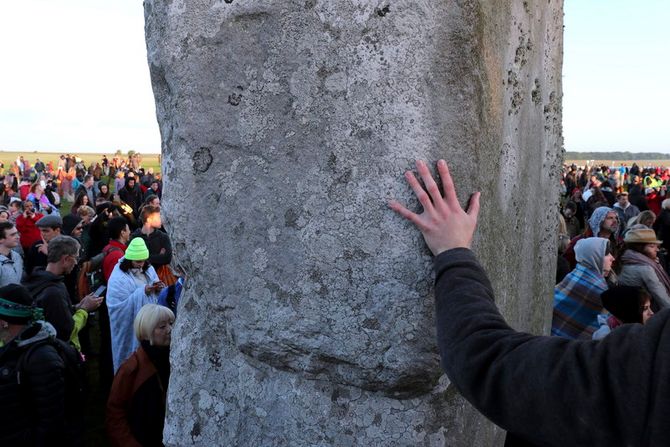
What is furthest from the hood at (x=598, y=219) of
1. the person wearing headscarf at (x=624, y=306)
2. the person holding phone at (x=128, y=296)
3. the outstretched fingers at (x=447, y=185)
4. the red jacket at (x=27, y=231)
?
the red jacket at (x=27, y=231)

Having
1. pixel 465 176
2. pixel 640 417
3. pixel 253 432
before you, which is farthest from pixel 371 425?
pixel 640 417

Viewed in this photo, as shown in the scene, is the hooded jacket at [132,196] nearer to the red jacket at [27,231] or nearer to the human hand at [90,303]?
the red jacket at [27,231]

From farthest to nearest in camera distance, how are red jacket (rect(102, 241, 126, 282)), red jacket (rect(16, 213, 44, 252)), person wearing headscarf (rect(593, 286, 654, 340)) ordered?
1. red jacket (rect(16, 213, 44, 252))
2. red jacket (rect(102, 241, 126, 282))
3. person wearing headscarf (rect(593, 286, 654, 340))

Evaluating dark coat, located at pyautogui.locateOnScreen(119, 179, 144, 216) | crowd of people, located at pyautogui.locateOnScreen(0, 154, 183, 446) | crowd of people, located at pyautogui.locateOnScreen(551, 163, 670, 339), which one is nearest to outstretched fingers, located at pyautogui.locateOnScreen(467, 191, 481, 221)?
crowd of people, located at pyautogui.locateOnScreen(551, 163, 670, 339)

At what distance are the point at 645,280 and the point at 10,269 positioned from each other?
574 cm

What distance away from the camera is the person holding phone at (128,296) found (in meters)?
4.96

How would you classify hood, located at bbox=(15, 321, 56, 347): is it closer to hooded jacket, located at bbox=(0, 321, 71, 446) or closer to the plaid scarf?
hooded jacket, located at bbox=(0, 321, 71, 446)

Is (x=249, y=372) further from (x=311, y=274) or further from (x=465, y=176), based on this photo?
(x=465, y=176)

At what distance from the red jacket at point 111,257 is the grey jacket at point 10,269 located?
76 cm

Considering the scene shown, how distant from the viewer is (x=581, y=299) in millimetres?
4410

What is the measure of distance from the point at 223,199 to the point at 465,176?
29.4 inches

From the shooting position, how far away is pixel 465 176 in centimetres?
184

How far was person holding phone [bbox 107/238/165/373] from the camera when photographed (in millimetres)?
4965

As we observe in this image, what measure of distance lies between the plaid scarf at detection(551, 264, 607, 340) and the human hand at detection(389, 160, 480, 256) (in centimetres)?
271
